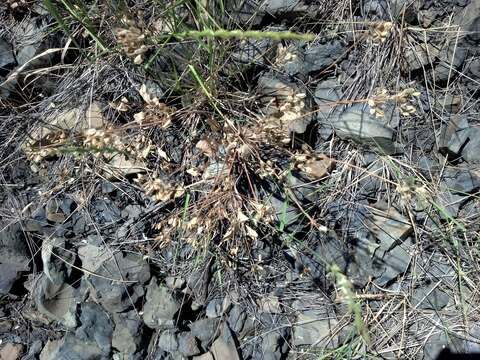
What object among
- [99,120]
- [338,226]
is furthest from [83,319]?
[338,226]

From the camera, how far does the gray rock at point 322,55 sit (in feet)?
8.14

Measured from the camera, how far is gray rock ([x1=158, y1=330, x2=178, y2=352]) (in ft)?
8.25

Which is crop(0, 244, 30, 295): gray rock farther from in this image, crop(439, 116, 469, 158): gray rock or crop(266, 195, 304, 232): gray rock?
crop(439, 116, 469, 158): gray rock

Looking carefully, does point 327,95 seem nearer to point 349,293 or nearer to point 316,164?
point 316,164

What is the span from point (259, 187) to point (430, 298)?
1.00m

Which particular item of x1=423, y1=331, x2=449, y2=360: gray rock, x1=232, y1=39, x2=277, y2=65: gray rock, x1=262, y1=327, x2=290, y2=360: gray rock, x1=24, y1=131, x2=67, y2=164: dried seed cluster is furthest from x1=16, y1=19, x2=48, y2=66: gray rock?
x1=423, y1=331, x2=449, y2=360: gray rock

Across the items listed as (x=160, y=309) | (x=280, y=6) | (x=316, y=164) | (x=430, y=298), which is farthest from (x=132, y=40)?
(x=430, y=298)

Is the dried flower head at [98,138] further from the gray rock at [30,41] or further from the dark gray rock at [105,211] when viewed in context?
the gray rock at [30,41]

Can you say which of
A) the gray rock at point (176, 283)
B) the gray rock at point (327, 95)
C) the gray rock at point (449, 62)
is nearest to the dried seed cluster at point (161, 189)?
the gray rock at point (176, 283)

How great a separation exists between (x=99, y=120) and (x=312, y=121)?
1105mm

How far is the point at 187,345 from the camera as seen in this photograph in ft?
8.20

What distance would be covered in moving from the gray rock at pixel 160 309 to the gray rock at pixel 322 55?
1349mm

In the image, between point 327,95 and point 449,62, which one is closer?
point 449,62

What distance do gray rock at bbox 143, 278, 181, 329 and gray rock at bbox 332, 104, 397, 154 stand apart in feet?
3.90
